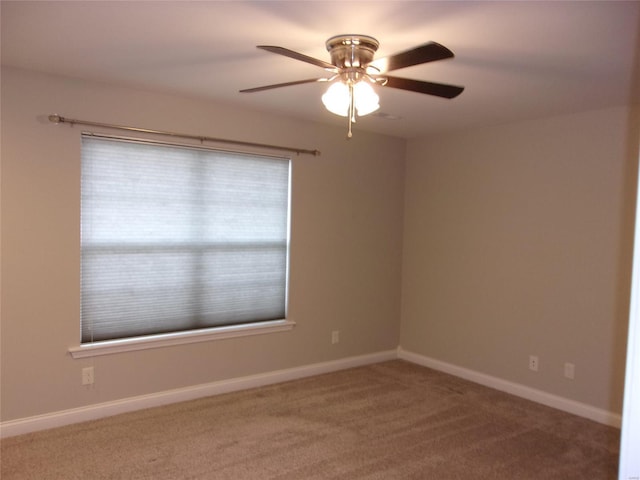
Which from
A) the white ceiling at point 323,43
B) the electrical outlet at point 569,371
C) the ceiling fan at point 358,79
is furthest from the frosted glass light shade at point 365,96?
the electrical outlet at point 569,371

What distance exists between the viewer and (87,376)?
3211mm

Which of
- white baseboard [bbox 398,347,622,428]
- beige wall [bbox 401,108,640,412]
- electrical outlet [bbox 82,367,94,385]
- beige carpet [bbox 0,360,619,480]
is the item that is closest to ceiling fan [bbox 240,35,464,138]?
beige wall [bbox 401,108,640,412]

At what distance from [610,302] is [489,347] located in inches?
43.3

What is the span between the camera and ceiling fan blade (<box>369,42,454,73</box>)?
5.84 feet

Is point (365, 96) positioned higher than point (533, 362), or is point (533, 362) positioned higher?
point (365, 96)

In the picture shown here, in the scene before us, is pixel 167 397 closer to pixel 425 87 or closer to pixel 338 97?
pixel 338 97

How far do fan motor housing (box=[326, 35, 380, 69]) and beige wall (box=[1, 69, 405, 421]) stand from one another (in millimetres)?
1678

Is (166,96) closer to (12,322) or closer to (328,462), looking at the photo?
(12,322)

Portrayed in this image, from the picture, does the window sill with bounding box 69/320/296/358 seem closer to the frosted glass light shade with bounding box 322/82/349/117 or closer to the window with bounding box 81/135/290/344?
the window with bounding box 81/135/290/344

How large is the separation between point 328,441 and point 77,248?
2.08 meters

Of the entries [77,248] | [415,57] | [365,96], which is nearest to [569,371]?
[365,96]

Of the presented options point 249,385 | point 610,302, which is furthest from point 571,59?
point 249,385

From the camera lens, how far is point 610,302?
11.1ft

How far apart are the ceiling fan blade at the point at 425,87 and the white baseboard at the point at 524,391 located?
8.77ft
